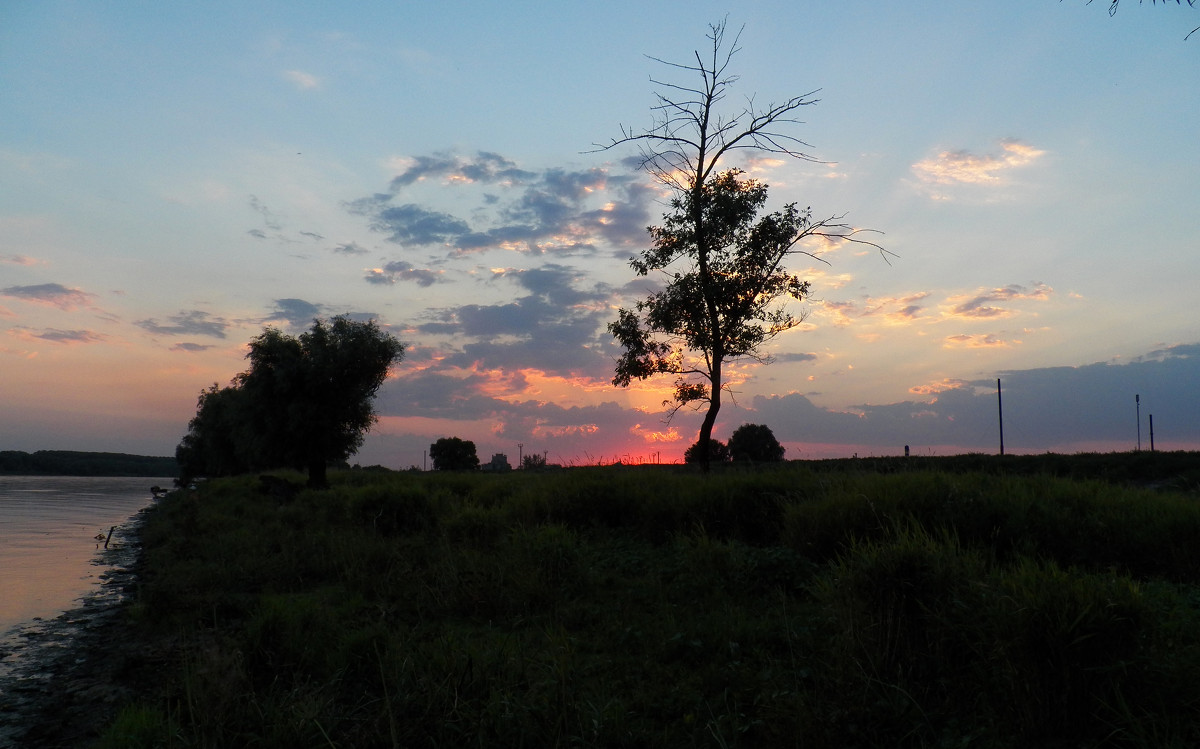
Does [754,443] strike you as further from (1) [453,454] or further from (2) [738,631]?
(2) [738,631]

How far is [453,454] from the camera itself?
91.6 meters

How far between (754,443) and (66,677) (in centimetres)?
7476

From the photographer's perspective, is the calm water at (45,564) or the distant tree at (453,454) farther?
the distant tree at (453,454)

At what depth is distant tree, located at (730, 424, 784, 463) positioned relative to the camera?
76688mm

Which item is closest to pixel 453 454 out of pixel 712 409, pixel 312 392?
pixel 312 392

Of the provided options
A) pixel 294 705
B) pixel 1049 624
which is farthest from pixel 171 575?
pixel 1049 624

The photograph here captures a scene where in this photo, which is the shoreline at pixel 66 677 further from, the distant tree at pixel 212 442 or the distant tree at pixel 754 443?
the distant tree at pixel 754 443

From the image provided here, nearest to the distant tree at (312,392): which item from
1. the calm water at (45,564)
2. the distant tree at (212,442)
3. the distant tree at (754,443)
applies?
the calm water at (45,564)

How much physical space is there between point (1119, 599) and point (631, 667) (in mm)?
3702

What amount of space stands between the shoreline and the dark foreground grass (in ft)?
1.41

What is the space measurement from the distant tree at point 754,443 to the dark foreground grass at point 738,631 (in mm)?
66717

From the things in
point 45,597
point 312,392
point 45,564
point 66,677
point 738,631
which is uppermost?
point 312,392

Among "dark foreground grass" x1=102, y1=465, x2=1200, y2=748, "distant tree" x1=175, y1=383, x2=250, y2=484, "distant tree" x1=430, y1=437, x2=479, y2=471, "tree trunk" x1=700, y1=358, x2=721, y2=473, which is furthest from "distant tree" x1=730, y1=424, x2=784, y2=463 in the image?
"dark foreground grass" x1=102, y1=465, x2=1200, y2=748

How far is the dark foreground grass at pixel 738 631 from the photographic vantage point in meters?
4.45
